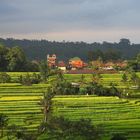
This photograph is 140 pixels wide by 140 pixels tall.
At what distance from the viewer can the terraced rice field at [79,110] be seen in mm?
45412

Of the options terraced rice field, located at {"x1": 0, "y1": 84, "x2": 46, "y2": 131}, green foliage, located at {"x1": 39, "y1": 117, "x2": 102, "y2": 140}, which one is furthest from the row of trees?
green foliage, located at {"x1": 39, "y1": 117, "x2": 102, "y2": 140}

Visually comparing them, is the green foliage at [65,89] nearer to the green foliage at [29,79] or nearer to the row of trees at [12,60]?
the green foliage at [29,79]

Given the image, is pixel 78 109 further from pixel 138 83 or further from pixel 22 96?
pixel 138 83

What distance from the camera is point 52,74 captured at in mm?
93688

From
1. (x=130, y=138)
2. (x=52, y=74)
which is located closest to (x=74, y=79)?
(x=52, y=74)

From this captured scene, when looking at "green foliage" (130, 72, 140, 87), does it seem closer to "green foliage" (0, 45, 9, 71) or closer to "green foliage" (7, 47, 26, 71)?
"green foliage" (7, 47, 26, 71)

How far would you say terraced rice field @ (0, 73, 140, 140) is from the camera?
45412 mm

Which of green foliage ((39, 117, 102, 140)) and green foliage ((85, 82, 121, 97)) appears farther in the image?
green foliage ((85, 82, 121, 97))

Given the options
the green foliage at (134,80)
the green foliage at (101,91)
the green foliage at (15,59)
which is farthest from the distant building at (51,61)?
the green foliage at (101,91)

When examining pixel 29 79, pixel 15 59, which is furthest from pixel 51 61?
pixel 29 79

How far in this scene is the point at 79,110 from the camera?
55.2 metres

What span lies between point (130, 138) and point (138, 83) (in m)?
45.1

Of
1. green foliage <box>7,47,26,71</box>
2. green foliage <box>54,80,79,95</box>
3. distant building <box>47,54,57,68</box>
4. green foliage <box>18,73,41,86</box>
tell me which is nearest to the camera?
green foliage <box>54,80,79,95</box>

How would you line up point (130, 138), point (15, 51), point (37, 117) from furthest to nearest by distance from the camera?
1. point (15, 51)
2. point (37, 117)
3. point (130, 138)
